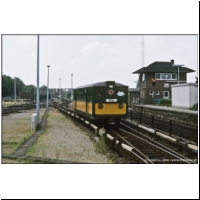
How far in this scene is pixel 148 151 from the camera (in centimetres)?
1165

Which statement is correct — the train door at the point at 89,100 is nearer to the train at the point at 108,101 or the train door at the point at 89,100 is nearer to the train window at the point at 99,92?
the train at the point at 108,101

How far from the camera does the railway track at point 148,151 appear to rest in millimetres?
9734

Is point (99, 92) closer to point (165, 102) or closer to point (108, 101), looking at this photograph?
point (108, 101)

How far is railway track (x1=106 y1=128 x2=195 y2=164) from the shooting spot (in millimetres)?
9734

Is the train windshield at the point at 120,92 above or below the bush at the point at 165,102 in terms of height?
above

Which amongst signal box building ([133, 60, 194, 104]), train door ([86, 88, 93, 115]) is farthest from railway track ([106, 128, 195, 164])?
signal box building ([133, 60, 194, 104])

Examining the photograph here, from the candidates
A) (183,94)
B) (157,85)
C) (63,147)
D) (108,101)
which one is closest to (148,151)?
(63,147)

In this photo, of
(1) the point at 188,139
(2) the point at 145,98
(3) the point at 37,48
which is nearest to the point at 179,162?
(1) the point at 188,139

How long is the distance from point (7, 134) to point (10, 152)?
392 centimetres

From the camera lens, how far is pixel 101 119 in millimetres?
16750

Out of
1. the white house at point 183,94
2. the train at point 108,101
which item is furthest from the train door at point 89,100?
the white house at point 183,94

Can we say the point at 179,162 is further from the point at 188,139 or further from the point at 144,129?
the point at 144,129

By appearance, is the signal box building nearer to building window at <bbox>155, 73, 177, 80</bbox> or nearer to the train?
building window at <bbox>155, 73, 177, 80</bbox>

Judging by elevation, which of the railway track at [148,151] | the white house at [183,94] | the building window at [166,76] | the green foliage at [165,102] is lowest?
the railway track at [148,151]
